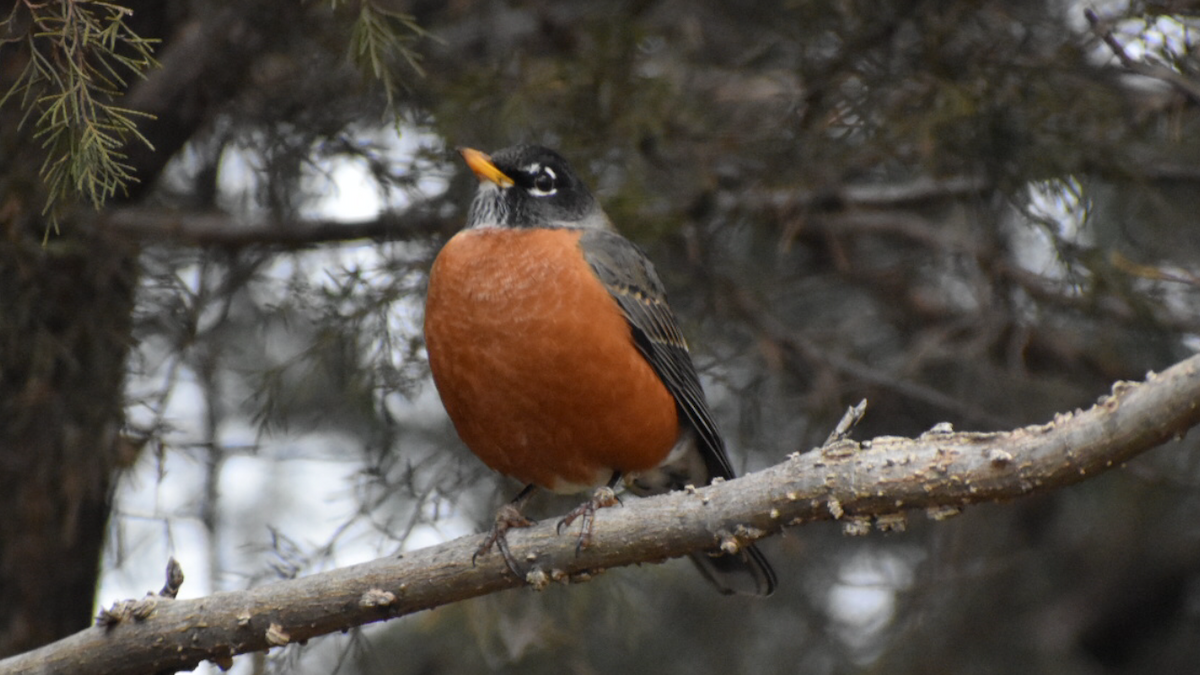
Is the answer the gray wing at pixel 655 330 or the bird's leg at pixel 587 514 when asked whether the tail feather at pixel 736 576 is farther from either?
the bird's leg at pixel 587 514

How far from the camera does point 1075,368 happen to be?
547cm

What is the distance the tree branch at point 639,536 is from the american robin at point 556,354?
315 millimetres

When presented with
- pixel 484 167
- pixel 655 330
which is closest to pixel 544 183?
pixel 484 167

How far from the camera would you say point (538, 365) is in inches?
140

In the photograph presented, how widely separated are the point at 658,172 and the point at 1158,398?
8.04ft

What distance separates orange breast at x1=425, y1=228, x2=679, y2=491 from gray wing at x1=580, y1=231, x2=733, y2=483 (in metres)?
0.05

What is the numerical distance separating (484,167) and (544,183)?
31cm

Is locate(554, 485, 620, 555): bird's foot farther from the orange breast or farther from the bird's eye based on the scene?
the bird's eye

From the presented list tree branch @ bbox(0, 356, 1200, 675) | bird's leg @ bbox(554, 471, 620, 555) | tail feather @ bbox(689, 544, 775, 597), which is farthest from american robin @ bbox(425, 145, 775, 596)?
tree branch @ bbox(0, 356, 1200, 675)

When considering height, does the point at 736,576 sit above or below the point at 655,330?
below

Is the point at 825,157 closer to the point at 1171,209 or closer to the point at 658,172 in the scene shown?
the point at 658,172

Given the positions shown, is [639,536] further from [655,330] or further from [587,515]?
[655,330]

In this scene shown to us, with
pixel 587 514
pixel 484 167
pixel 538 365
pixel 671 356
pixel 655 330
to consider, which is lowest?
pixel 671 356

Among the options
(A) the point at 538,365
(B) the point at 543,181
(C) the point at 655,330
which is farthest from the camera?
(B) the point at 543,181
